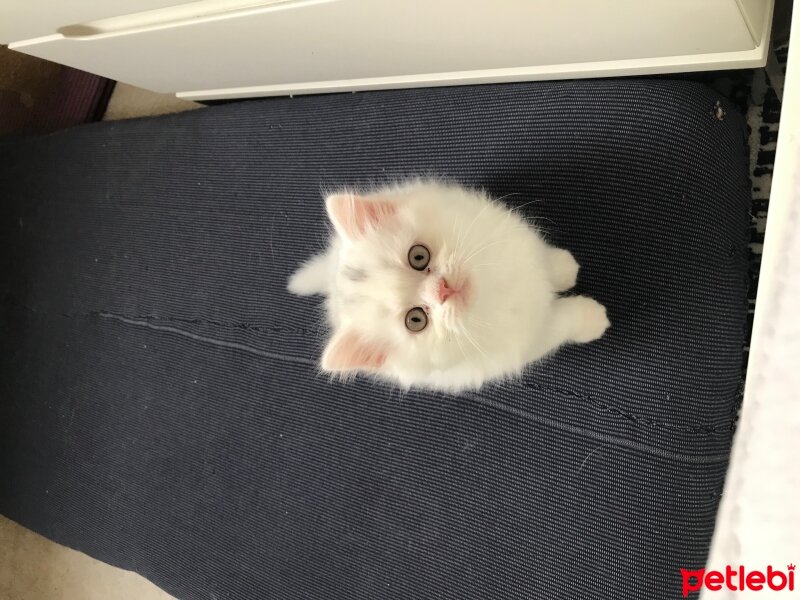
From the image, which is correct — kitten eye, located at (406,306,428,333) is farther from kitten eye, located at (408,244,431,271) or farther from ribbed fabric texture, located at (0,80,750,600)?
ribbed fabric texture, located at (0,80,750,600)

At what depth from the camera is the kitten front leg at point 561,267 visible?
1094 millimetres

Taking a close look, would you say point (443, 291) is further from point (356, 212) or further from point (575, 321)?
point (575, 321)

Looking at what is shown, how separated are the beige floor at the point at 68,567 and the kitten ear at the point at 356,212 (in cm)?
127

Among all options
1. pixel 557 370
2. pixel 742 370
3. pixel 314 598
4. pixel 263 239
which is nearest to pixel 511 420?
pixel 557 370

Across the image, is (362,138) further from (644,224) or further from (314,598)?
(314,598)

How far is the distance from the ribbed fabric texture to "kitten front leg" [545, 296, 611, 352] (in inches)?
3.0

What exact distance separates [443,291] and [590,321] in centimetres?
34

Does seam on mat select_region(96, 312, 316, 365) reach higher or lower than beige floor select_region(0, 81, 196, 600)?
higher

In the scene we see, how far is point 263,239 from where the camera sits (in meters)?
1.57

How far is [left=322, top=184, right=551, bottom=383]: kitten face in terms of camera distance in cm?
91

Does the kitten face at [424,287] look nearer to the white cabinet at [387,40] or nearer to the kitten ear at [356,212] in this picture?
the kitten ear at [356,212]

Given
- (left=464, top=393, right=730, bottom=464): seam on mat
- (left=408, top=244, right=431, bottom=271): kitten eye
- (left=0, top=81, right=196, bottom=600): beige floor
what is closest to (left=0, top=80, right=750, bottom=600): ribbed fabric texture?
(left=464, top=393, right=730, bottom=464): seam on mat

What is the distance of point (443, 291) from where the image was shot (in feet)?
2.88

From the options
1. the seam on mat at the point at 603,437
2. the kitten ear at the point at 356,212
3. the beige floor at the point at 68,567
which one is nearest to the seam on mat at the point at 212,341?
the seam on mat at the point at 603,437
